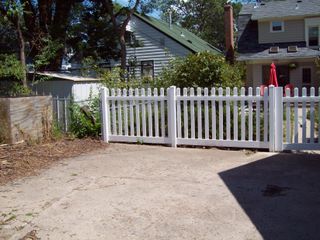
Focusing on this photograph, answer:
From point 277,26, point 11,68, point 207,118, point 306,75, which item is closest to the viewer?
point 207,118

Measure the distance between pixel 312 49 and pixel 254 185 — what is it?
2363cm

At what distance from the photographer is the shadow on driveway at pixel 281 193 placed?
4500mm

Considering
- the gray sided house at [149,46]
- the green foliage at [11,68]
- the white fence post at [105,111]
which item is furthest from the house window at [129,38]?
the white fence post at [105,111]

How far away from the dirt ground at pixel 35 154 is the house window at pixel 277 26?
72.6 ft

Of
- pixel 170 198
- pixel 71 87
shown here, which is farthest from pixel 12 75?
pixel 170 198

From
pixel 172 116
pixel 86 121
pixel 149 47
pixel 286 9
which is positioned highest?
pixel 286 9

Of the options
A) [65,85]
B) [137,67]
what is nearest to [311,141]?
[65,85]

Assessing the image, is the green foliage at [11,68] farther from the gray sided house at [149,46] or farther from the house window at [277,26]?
the house window at [277,26]

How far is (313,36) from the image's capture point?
2823cm

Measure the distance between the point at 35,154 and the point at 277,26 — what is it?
2403cm

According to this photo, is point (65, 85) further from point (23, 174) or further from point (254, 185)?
point (254, 185)

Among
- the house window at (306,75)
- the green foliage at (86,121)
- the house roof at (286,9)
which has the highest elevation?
the house roof at (286,9)

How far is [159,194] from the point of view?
577cm

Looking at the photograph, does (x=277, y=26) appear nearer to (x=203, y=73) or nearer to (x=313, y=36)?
(x=313, y=36)
